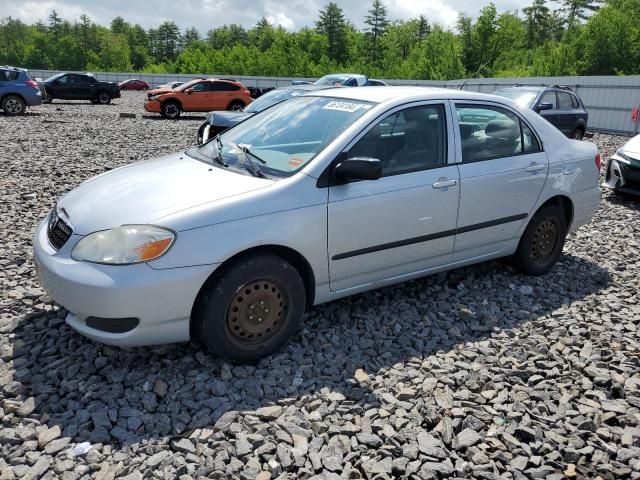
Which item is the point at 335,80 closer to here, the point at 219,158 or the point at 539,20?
the point at 219,158

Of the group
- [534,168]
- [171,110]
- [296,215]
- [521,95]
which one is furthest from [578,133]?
[171,110]

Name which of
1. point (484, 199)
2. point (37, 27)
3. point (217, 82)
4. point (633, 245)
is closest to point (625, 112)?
point (217, 82)

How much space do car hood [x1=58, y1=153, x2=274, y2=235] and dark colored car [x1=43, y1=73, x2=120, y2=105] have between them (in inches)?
967

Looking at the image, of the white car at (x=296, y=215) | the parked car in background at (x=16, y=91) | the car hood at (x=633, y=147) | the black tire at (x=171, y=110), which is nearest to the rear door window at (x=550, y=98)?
the car hood at (x=633, y=147)

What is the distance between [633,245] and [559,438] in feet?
13.4

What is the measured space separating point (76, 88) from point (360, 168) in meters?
26.3

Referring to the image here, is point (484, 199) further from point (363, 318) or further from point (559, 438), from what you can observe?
point (559, 438)

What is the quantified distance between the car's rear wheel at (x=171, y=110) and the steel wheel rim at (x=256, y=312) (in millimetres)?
19193

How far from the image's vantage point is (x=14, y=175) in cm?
848

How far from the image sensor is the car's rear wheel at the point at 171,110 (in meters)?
21.1

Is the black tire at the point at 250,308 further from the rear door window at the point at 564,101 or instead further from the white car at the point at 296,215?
the rear door window at the point at 564,101

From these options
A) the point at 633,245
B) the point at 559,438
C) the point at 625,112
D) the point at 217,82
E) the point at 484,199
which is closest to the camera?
the point at 559,438

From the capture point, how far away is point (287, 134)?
4.05m

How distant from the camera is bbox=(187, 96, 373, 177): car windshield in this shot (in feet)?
12.2
